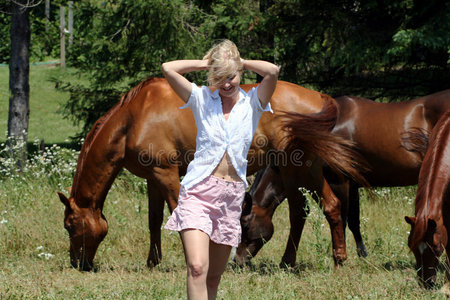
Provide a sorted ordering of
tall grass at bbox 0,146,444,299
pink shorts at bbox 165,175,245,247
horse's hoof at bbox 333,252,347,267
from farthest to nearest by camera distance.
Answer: horse's hoof at bbox 333,252,347,267, tall grass at bbox 0,146,444,299, pink shorts at bbox 165,175,245,247

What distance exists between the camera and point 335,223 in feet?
19.0

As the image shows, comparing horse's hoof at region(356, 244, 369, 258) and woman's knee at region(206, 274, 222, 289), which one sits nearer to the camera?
woman's knee at region(206, 274, 222, 289)

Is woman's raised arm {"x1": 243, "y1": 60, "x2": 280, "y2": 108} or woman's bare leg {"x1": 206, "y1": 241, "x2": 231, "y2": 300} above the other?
woman's raised arm {"x1": 243, "y1": 60, "x2": 280, "y2": 108}

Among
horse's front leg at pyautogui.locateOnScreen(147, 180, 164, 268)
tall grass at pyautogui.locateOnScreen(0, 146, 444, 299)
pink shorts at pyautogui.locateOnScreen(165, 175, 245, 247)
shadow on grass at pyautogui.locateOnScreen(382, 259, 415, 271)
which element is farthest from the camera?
horse's front leg at pyautogui.locateOnScreen(147, 180, 164, 268)

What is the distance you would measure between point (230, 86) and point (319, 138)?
2.31 m

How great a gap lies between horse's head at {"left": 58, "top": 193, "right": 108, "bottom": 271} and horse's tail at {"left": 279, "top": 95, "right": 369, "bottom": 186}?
204 cm

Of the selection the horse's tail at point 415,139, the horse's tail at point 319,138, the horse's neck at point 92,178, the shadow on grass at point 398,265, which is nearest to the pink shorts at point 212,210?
the horse's tail at point 319,138

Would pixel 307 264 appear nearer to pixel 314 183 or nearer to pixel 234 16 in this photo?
pixel 314 183

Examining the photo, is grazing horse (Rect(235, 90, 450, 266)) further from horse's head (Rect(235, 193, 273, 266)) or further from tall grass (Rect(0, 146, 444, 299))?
tall grass (Rect(0, 146, 444, 299))

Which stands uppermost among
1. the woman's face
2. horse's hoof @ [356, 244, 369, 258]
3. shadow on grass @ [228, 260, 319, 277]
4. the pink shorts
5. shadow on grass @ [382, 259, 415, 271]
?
the woman's face

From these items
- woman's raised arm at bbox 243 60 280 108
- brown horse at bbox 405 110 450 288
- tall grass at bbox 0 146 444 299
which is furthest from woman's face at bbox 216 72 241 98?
tall grass at bbox 0 146 444 299

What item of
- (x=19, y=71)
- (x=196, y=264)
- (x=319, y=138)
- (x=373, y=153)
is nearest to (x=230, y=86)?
(x=196, y=264)

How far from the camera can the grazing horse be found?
6.05m

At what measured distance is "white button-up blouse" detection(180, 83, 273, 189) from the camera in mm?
3473
